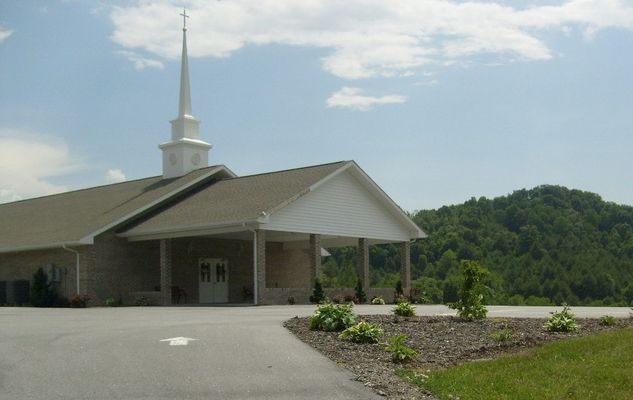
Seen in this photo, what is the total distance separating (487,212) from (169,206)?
42425 millimetres

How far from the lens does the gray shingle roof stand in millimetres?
27359

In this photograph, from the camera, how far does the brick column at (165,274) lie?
98.0 feet

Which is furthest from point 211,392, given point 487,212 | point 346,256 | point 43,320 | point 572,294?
point 487,212

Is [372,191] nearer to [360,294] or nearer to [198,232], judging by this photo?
[360,294]

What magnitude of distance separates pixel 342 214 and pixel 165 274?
22.9 ft

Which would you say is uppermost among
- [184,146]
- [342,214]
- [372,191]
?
[184,146]

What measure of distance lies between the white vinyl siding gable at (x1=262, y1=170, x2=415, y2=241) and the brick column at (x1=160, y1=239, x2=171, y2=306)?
5.40m

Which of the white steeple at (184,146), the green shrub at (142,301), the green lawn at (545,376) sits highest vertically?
the white steeple at (184,146)

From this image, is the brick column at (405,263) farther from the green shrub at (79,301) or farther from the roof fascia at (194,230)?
the green shrub at (79,301)

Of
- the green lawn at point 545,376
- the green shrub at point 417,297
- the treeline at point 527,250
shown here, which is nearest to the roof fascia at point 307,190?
the green shrub at point 417,297

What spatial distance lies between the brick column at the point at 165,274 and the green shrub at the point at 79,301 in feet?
8.91

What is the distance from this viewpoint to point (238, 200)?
29422 millimetres

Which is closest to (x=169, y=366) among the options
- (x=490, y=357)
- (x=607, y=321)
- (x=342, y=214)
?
(x=490, y=357)

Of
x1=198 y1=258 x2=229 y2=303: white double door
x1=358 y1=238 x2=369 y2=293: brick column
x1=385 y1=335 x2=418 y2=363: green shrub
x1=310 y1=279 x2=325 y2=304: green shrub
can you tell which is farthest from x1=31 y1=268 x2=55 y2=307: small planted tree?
x1=385 y1=335 x2=418 y2=363: green shrub
